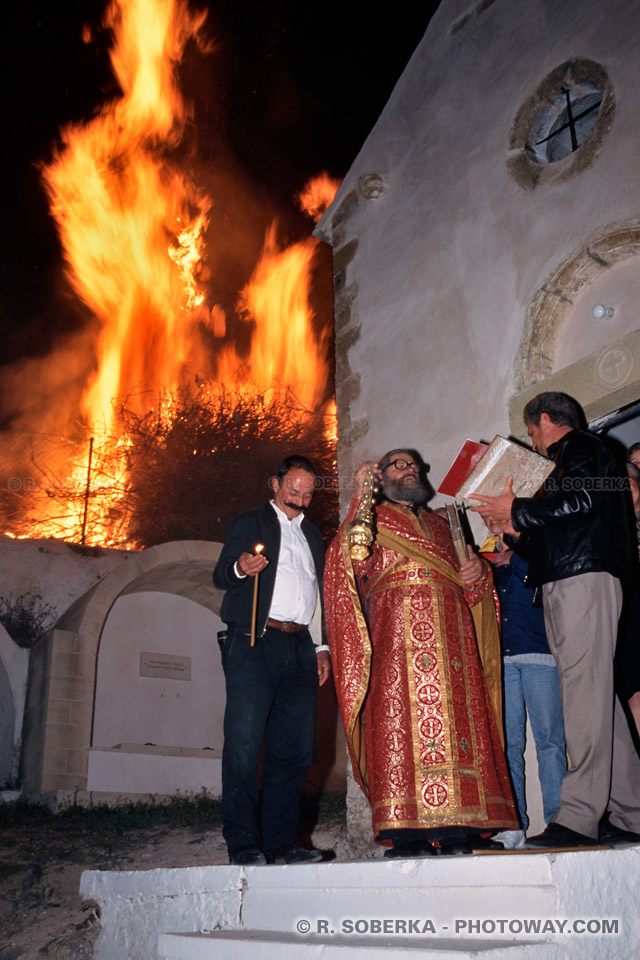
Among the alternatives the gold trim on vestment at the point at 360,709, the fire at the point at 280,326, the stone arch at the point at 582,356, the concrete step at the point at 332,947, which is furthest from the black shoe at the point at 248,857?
the fire at the point at 280,326

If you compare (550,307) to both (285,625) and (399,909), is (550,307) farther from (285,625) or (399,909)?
(399,909)

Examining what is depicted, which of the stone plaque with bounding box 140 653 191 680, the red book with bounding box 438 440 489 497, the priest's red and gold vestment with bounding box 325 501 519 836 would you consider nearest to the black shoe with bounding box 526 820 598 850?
the priest's red and gold vestment with bounding box 325 501 519 836

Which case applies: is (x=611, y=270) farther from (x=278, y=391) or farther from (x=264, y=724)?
(x=278, y=391)

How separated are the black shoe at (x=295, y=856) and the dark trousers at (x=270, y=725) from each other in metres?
0.03

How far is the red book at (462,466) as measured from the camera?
18.3ft

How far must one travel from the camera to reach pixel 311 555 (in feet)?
16.1

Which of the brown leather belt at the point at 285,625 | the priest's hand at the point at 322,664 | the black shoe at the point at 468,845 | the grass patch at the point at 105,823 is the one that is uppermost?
the brown leather belt at the point at 285,625

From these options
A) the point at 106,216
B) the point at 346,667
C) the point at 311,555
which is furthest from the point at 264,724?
the point at 106,216

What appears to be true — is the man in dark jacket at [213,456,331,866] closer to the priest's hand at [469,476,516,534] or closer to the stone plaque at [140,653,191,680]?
the priest's hand at [469,476,516,534]

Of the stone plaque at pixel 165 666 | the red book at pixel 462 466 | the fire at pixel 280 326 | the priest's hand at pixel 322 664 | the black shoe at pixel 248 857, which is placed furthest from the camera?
the fire at pixel 280 326

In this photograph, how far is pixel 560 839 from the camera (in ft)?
11.1

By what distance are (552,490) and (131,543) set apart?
13.6 m

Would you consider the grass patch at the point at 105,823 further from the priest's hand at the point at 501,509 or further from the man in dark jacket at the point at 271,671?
the priest's hand at the point at 501,509

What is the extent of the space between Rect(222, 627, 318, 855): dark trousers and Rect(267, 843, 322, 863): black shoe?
0.03 meters
